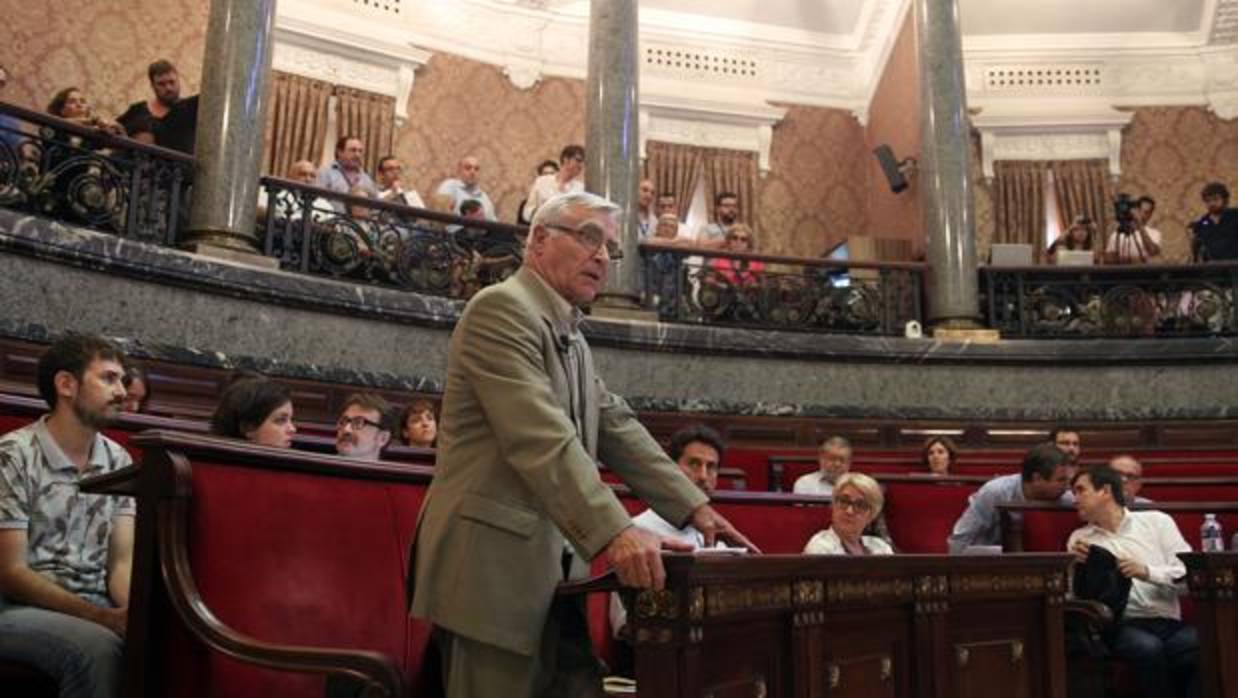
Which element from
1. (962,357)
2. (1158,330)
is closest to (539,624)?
(962,357)

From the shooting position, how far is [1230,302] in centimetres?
886

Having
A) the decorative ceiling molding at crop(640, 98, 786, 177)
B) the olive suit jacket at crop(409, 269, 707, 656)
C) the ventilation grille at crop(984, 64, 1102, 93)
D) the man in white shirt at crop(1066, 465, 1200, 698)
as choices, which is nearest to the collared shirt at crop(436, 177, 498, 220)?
the decorative ceiling molding at crop(640, 98, 786, 177)

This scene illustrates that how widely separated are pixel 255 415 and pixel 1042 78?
11048 millimetres

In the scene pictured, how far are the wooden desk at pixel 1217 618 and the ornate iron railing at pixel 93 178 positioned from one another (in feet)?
17.6

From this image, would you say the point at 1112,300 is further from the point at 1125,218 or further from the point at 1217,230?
the point at 1217,230

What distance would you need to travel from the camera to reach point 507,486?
2.13 metres

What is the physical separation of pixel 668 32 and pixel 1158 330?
19.5ft

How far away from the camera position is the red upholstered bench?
214cm

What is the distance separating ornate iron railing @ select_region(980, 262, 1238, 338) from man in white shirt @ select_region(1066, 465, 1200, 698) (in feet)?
14.7

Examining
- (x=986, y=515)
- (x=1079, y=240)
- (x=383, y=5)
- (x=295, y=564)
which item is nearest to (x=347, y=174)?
(x=383, y=5)

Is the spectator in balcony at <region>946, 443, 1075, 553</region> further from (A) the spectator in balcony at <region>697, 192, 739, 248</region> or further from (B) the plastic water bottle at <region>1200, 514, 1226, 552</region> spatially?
(A) the spectator in balcony at <region>697, 192, 739, 248</region>

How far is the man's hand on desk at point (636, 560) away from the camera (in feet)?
6.44

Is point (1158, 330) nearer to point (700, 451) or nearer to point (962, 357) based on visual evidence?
point (962, 357)

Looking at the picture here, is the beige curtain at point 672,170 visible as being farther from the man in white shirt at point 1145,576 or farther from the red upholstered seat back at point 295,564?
the red upholstered seat back at point 295,564
